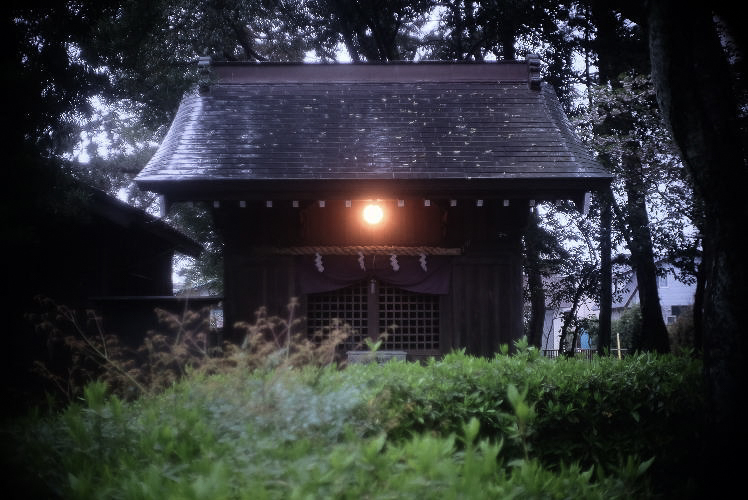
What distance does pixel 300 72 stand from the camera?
39.3 feet

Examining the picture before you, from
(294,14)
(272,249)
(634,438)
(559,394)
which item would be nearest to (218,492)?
(559,394)

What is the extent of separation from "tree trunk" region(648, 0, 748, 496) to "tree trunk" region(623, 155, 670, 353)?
1210 centimetres

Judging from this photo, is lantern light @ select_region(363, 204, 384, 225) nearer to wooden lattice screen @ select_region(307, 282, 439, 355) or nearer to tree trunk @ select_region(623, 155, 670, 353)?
wooden lattice screen @ select_region(307, 282, 439, 355)

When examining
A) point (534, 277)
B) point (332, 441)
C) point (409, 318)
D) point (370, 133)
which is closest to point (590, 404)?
point (332, 441)

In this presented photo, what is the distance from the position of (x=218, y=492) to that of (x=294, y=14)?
63.9 ft

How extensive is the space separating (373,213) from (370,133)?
1766 millimetres

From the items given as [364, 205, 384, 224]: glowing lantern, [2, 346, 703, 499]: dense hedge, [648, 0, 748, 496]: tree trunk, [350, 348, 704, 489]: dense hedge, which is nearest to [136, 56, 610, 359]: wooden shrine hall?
[364, 205, 384, 224]: glowing lantern

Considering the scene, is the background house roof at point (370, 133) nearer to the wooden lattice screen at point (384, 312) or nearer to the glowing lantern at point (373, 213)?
the glowing lantern at point (373, 213)

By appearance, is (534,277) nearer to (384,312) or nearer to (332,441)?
(384,312)

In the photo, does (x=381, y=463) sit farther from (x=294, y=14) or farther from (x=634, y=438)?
(x=294, y=14)

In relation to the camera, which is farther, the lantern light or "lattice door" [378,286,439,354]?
"lattice door" [378,286,439,354]

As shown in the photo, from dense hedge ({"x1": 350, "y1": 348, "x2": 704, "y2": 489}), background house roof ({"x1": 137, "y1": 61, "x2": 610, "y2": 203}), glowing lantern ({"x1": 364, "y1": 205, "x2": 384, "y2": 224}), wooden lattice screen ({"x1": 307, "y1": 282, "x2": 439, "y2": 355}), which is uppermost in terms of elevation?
background house roof ({"x1": 137, "y1": 61, "x2": 610, "y2": 203})

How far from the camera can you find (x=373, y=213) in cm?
959

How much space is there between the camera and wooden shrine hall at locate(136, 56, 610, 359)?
9.08 m
